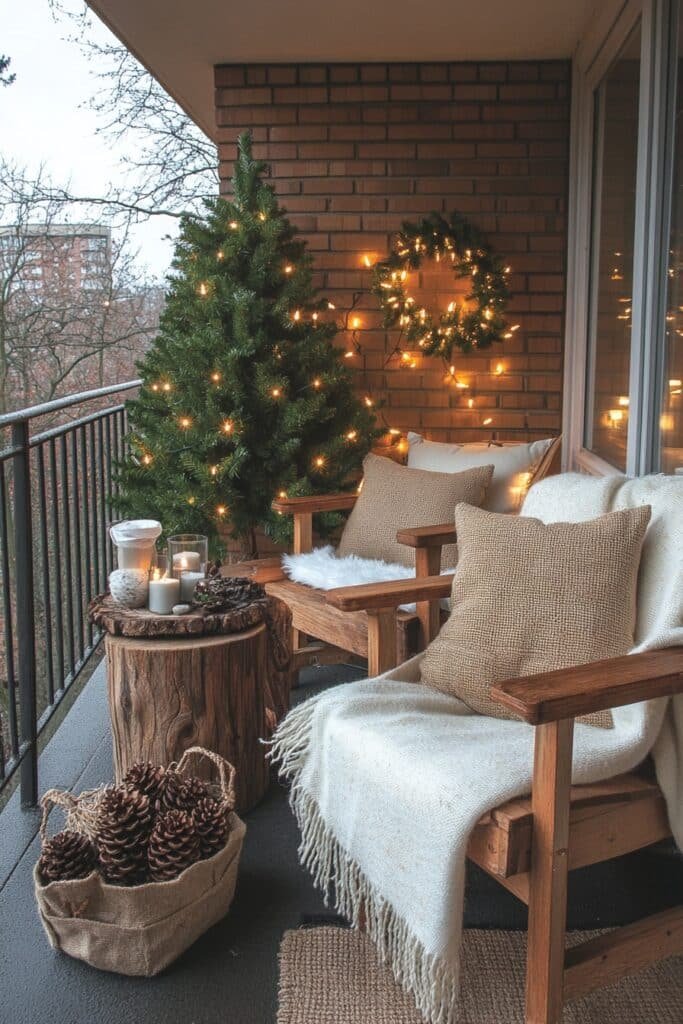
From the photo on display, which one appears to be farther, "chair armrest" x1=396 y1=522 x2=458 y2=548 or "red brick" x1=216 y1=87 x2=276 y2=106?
"red brick" x1=216 y1=87 x2=276 y2=106

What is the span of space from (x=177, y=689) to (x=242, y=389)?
4.96ft

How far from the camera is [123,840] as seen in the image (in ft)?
6.14

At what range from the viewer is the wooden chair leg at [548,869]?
5.07 ft

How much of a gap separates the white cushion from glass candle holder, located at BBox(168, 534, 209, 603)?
43.4 inches

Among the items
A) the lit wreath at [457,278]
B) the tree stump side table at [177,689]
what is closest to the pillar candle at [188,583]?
the tree stump side table at [177,689]

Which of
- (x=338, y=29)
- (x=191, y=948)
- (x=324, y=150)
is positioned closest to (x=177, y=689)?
(x=191, y=948)

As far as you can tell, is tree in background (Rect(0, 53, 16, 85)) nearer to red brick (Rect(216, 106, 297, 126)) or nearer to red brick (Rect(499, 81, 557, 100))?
red brick (Rect(216, 106, 297, 126))

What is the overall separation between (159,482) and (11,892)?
1.84 m

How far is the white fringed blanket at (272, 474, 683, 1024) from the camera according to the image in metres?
1.64

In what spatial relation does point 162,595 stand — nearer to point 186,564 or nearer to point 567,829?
point 186,564

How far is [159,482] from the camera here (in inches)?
147

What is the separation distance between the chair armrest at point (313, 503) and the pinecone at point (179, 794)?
131 centimetres

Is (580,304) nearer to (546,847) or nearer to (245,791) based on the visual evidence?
(245,791)

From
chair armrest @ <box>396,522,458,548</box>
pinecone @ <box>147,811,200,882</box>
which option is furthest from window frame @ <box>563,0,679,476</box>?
pinecone @ <box>147,811,200,882</box>
